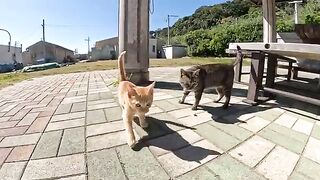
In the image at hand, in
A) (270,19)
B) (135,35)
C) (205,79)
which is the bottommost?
(205,79)

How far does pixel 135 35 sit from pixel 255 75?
7.75ft

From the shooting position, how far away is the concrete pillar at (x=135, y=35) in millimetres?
4480

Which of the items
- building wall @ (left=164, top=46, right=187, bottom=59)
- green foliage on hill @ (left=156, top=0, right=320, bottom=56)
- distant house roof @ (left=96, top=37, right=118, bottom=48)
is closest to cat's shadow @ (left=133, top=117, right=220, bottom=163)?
green foliage on hill @ (left=156, top=0, right=320, bottom=56)

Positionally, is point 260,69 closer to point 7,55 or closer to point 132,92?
point 132,92

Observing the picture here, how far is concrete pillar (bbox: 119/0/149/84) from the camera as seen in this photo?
448cm

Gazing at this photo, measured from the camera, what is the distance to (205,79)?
9.68ft

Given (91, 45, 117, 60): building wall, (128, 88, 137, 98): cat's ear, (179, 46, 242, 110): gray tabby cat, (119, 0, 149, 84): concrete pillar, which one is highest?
(91, 45, 117, 60): building wall

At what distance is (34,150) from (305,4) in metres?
17.6

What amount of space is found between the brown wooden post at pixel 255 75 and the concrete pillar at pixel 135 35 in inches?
85.3

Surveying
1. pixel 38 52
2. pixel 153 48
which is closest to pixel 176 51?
pixel 153 48

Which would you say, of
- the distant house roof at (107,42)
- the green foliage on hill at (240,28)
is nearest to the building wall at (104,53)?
the distant house roof at (107,42)

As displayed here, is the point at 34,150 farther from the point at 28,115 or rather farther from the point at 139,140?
the point at 28,115

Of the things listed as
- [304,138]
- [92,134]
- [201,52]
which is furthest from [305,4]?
[92,134]

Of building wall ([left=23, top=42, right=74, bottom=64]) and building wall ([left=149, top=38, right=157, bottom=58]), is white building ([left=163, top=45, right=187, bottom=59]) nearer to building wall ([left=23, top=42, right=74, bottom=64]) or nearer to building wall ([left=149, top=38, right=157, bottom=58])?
building wall ([left=149, top=38, right=157, bottom=58])
